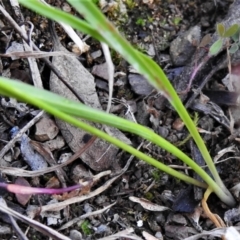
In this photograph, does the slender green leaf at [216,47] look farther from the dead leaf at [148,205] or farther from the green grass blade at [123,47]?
the dead leaf at [148,205]

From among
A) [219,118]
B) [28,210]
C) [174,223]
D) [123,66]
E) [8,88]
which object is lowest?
[174,223]

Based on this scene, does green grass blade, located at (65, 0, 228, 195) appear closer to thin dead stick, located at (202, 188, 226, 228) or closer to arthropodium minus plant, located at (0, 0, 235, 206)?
arthropodium minus plant, located at (0, 0, 235, 206)

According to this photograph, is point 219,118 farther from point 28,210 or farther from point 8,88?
point 8,88

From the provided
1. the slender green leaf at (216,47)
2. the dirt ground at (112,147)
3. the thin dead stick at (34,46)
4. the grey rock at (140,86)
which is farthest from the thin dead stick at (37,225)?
the slender green leaf at (216,47)

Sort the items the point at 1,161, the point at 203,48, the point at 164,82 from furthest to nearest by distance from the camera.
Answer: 1. the point at 203,48
2. the point at 1,161
3. the point at 164,82

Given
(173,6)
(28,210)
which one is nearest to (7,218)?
(28,210)

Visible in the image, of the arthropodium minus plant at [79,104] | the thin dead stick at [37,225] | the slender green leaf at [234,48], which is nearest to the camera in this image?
the arthropodium minus plant at [79,104]

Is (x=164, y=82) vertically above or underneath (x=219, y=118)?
A: above

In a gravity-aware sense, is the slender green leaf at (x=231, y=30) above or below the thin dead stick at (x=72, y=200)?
above
